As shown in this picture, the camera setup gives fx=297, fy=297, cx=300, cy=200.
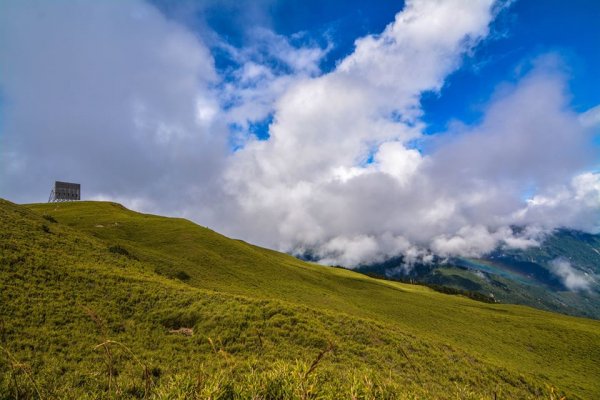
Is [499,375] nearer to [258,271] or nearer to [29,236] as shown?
[258,271]

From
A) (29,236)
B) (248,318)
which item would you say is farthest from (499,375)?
(29,236)

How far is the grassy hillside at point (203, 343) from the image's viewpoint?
34.0ft

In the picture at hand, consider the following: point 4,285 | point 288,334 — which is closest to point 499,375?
point 288,334

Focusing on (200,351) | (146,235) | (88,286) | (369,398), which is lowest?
(200,351)

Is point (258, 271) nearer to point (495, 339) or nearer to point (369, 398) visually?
point (495, 339)

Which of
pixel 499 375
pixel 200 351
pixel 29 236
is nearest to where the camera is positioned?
pixel 200 351

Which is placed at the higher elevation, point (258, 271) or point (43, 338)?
point (258, 271)

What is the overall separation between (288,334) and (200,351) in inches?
268

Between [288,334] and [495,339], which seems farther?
[495,339]

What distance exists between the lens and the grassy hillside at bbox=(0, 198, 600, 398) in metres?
10.4

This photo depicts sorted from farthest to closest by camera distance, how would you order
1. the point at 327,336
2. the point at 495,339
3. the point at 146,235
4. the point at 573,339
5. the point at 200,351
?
1. the point at 146,235
2. the point at 573,339
3. the point at 495,339
4. the point at 327,336
5. the point at 200,351

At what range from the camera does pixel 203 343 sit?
66.0ft

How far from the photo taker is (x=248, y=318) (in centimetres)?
2422

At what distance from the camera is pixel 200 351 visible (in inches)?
747
